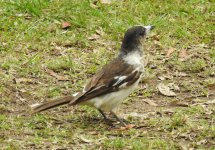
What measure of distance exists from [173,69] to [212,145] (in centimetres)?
305

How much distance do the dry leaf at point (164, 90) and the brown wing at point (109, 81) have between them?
1.19 m

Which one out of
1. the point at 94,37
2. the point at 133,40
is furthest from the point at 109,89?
the point at 94,37

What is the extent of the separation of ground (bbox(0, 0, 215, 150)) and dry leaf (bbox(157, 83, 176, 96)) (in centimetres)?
1

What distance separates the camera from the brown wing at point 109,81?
878 centimetres

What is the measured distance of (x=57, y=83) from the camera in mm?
10508

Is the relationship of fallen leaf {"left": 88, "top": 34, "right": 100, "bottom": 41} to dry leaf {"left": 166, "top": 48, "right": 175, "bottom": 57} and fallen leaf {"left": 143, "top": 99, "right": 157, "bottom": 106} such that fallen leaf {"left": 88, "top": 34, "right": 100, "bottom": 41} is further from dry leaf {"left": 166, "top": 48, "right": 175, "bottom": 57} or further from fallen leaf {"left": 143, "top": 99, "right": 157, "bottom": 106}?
fallen leaf {"left": 143, "top": 99, "right": 157, "bottom": 106}

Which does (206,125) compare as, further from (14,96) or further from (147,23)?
(147,23)

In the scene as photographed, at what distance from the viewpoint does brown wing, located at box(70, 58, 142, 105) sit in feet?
28.8

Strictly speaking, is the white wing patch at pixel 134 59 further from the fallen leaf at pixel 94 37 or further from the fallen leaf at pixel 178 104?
the fallen leaf at pixel 94 37

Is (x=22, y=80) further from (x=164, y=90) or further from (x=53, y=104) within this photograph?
(x=164, y=90)

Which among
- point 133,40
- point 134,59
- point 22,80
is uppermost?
point 133,40

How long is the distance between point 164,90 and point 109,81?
1.60 meters

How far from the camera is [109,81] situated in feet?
29.2

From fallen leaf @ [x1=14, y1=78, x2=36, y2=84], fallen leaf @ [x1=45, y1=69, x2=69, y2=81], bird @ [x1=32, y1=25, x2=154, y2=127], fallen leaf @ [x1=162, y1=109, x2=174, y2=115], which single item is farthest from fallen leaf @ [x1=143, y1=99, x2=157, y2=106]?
fallen leaf @ [x1=14, y1=78, x2=36, y2=84]
